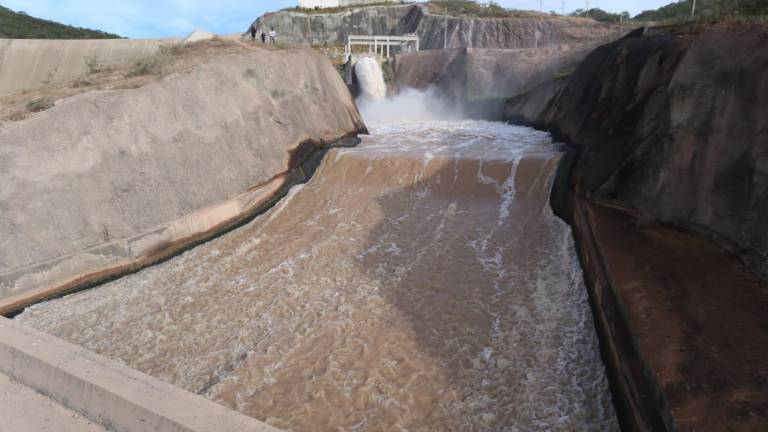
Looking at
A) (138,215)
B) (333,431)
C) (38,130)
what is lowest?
(333,431)

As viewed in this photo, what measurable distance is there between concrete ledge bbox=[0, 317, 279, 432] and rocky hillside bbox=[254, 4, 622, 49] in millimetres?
31532

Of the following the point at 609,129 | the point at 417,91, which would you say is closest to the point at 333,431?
the point at 609,129

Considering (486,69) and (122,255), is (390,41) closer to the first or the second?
(486,69)

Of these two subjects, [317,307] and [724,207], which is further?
[317,307]

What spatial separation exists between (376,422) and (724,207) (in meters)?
5.18

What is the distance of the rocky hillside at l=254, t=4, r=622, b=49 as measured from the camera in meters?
33.4

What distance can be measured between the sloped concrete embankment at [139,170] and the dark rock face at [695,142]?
763 cm

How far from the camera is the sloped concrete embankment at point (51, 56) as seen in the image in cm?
2383

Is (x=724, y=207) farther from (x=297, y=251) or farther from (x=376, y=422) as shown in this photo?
(x=297, y=251)

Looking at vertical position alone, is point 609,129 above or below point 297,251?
above

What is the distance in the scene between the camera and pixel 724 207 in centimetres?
624

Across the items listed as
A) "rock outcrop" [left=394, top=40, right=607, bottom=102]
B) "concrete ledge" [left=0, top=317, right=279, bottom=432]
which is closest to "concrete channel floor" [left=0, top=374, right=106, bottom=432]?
"concrete ledge" [left=0, top=317, right=279, bottom=432]

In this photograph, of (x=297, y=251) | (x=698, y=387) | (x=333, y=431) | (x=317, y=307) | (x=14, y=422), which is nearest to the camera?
(x=14, y=422)

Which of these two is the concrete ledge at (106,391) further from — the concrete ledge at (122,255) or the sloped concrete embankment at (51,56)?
the sloped concrete embankment at (51,56)
